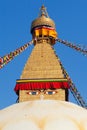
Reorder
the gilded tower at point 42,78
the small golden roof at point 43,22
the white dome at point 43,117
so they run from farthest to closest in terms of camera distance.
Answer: the small golden roof at point 43,22 < the gilded tower at point 42,78 < the white dome at point 43,117

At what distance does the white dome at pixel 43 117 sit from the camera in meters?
8.59

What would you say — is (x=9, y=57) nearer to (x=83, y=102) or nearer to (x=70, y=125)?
(x=83, y=102)

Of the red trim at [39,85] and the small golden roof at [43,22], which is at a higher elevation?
the small golden roof at [43,22]

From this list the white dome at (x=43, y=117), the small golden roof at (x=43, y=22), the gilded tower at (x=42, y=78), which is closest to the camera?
the white dome at (x=43, y=117)

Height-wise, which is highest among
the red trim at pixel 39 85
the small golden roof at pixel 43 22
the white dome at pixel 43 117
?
the small golden roof at pixel 43 22

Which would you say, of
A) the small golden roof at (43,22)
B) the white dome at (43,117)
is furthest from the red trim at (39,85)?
the white dome at (43,117)

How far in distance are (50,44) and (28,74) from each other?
594cm

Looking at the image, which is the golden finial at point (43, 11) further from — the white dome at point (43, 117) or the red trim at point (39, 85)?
the white dome at point (43, 117)

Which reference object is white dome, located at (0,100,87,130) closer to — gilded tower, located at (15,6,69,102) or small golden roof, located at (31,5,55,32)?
gilded tower, located at (15,6,69,102)

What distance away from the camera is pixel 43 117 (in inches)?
348

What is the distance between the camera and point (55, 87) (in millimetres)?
34562

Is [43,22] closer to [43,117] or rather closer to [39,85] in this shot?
[39,85]

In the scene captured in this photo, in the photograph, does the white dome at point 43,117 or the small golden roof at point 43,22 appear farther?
the small golden roof at point 43,22

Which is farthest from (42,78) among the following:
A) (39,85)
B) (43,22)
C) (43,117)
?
(43,117)
